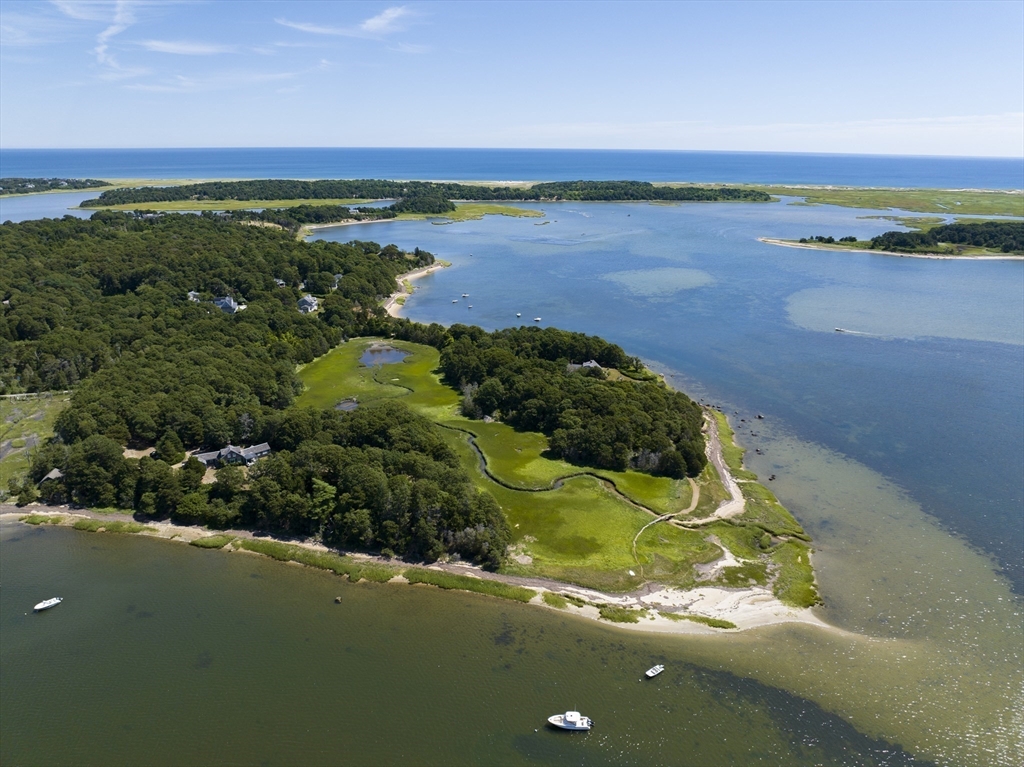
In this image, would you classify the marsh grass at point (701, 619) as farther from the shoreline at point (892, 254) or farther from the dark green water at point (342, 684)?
the shoreline at point (892, 254)

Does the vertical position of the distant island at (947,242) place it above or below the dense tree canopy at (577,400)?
above

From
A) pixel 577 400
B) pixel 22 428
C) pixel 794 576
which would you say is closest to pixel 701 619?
pixel 794 576

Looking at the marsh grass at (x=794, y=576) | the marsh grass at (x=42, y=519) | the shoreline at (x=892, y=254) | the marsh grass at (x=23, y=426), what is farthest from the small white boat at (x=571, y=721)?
the shoreline at (x=892, y=254)

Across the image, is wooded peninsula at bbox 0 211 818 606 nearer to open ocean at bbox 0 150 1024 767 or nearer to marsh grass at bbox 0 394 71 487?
marsh grass at bbox 0 394 71 487

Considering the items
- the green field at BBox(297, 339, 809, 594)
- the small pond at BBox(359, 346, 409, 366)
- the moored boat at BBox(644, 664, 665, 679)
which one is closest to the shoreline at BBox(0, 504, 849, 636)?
the green field at BBox(297, 339, 809, 594)

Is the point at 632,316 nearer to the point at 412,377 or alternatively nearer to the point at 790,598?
the point at 412,377

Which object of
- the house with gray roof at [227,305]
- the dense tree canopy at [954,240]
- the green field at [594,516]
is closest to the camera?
the green field at [594,516]

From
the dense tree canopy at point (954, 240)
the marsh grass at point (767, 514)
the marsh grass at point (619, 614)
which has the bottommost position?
the marsh grass at point (619, 614)

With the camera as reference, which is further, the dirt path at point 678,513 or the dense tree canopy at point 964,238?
the dense tree canopy at point 964,238
